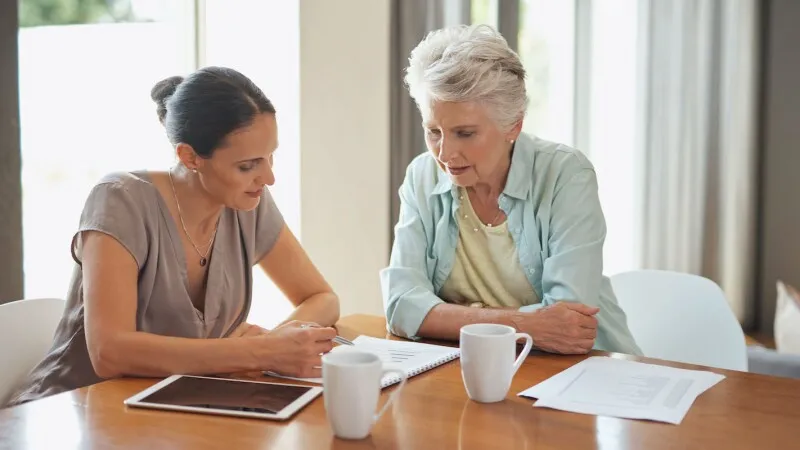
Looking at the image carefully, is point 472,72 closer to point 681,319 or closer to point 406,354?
point 406,354

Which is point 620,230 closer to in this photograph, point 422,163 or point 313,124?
point 313,124

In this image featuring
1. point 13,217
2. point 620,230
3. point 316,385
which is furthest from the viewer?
point 620,230

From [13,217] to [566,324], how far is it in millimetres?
1706

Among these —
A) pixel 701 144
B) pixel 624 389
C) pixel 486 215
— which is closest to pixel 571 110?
pixel 701 144

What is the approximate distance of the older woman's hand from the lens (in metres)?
1.66

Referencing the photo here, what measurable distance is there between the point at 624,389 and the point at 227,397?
1.99ft

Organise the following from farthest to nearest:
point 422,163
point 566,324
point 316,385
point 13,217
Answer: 1. point 13,217
2. point 422,163
3. point 566,324
4. point 316,385

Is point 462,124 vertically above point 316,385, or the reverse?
point 462,124

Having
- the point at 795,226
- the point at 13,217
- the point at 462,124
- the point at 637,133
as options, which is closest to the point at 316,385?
the point at 462,124

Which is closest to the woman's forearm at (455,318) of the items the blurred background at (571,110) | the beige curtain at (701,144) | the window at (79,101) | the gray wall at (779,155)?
the window at (79,101)

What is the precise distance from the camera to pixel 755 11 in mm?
3859

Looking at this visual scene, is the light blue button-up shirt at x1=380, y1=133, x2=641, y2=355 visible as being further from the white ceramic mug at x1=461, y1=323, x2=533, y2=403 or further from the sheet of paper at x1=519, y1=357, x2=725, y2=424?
the white ceramic mug at x1=461, y1=323, x2=533, y2=403

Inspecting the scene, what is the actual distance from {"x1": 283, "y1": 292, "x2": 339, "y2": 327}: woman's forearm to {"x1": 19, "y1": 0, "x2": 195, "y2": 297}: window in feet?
3.97

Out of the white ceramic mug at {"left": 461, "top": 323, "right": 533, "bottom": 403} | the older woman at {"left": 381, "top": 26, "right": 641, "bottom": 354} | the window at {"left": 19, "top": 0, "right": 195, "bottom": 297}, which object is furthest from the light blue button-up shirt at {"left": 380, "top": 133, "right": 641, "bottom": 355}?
the window at {"left": 19, "top": 0, "right": 195, "bottom": 297}
